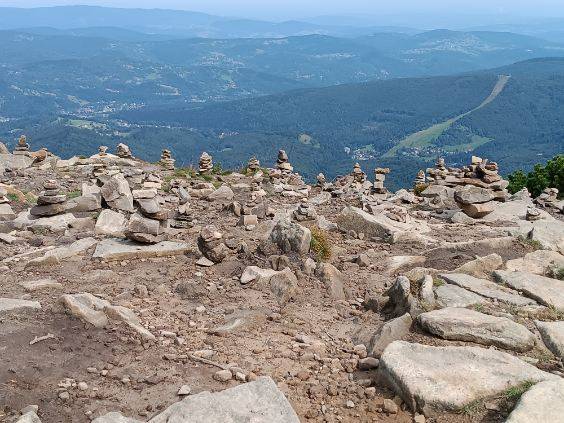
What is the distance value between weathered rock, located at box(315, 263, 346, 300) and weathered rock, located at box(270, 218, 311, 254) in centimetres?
102

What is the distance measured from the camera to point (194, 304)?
37.0ft

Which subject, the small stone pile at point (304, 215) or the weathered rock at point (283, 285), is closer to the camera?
the weathered rock at point (283, 285)

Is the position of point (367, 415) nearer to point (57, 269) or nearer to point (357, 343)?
point (357, 343)

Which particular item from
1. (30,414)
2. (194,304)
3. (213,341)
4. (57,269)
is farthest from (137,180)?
(30,414)

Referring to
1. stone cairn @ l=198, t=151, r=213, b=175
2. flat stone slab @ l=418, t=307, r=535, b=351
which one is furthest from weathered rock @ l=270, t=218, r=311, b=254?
stone cairn @ l=198, t=151, r=213, b=175

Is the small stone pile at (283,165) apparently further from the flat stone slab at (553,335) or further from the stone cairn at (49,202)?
the flat stone slab at (553,335)

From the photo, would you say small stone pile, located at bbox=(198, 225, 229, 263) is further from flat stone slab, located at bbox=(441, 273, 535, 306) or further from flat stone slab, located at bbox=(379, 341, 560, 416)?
flat stone slab, located at bbox=(379, 341, 560, 416)

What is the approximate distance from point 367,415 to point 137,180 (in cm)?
2032

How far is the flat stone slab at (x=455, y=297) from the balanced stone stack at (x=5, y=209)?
537 inches

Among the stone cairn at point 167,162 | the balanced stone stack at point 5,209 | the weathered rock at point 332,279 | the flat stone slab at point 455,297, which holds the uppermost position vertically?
the flat stone slab at point 455,297

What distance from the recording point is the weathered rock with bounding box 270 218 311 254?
1380 cm

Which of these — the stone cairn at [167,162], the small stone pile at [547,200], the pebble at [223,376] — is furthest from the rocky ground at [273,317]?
the stone cairn at [167,162]

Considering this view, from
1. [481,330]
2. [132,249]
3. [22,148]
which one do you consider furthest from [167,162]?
[481,330]

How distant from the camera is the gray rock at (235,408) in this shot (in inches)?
270
